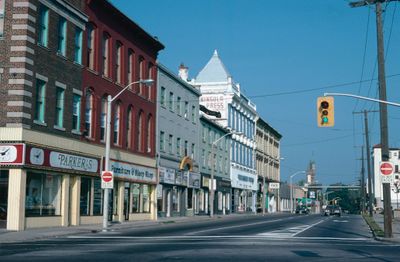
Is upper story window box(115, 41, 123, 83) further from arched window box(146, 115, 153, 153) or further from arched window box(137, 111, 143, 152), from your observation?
arched window box(146, 115, 153, 153)

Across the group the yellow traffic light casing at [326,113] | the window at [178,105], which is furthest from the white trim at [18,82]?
the window at [178,105]

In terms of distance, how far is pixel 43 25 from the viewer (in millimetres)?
32188

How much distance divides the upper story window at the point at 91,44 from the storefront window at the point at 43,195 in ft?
27.4

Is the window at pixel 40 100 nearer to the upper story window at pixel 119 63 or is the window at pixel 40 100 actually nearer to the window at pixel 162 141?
the upper story window at pixel 119 63

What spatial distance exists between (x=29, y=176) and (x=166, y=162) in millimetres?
23292

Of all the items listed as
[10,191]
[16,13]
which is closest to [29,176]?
[10,191]

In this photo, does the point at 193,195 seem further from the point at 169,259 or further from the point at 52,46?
the point at 169,259

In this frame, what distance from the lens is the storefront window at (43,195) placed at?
3050cm

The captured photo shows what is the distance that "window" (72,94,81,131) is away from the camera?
35781mm

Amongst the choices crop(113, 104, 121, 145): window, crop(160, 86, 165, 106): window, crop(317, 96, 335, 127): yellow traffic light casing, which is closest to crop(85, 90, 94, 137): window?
crop(113, 104, 121, 145): window

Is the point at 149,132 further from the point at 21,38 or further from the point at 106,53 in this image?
the point at 21,38

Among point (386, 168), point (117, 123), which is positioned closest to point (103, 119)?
point (117, 123)

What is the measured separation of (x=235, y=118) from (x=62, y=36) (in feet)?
156

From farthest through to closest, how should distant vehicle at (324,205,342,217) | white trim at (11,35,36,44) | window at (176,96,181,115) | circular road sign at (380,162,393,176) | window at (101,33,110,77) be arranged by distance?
distant vehicle at (324,205,342,217) → window at (176,96,181,115) → window at (101,33,110,77) → white trim at (11,35,36,44) → circular road sign at (380,162,393,176)
